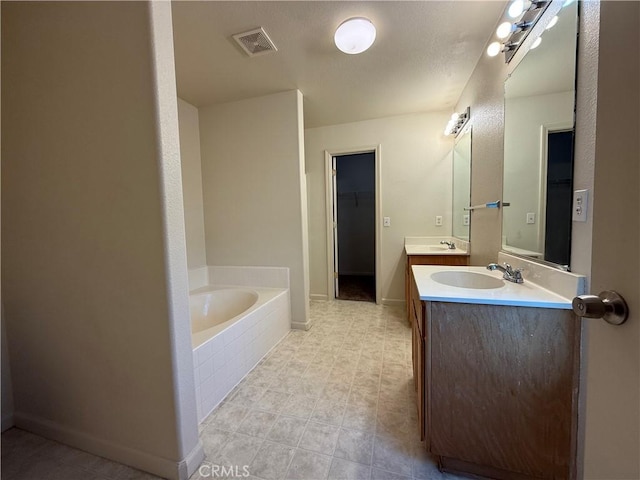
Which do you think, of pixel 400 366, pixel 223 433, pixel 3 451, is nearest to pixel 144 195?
pixel 223 433

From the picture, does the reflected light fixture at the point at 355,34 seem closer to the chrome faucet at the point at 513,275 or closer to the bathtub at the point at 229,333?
the chrome faucet at the point at 513,275

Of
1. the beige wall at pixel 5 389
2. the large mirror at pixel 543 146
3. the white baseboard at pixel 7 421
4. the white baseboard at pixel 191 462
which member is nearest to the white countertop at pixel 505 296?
the large mirror at pixel 543 146

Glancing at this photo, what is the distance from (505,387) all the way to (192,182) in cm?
289

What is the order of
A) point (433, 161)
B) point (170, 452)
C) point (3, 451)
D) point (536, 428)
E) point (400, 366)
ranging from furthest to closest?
point (433, 161), point (400, 366), point (3, 451), point (170, 452), point (536, 428)

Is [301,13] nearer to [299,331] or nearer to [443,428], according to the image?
[443,428]

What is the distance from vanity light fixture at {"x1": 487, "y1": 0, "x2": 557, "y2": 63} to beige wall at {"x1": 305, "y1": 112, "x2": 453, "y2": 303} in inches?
59.0

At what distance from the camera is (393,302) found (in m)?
3.19

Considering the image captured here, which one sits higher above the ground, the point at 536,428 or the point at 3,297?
the point at 3,297

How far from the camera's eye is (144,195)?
0.98 metres

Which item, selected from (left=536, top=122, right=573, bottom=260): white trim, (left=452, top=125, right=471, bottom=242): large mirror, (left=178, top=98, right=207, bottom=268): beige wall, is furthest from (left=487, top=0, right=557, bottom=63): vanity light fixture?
(left=178, top=98, right=207, bottom=268): beige wall

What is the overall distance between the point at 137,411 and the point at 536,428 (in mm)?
1653

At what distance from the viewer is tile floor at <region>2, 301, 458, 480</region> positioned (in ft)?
3.57

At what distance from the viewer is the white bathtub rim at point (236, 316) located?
4.90ft

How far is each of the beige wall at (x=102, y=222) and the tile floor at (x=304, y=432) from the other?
0.41 ft
